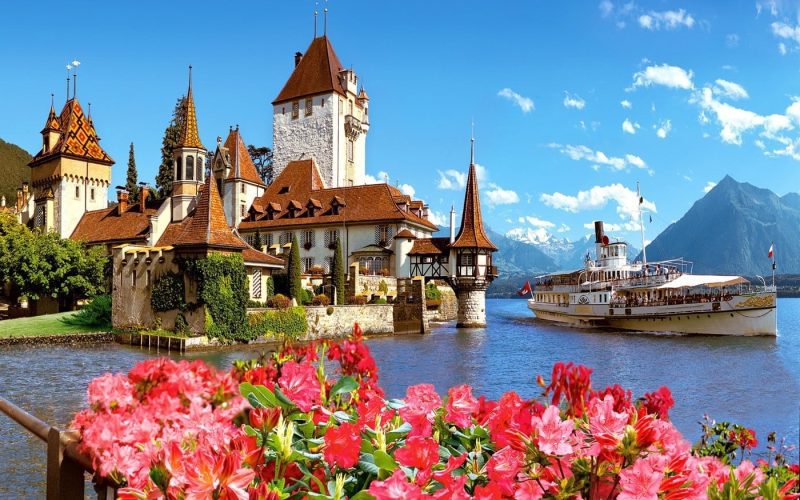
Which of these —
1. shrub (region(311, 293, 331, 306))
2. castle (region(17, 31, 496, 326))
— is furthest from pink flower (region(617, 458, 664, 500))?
shrub (region(311, 293, 331, 306))

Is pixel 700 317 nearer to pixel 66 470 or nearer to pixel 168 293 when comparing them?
pixel 168 293

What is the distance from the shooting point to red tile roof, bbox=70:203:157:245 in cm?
5031

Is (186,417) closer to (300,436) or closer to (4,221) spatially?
(300,436)

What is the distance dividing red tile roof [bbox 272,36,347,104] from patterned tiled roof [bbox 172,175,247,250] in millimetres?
35422

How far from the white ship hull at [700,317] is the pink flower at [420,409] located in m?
46.8

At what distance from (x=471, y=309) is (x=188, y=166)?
2276cm

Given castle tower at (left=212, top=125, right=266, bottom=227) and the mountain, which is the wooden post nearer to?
castle tower at (left=212, top=125, right=266, bottom=227)

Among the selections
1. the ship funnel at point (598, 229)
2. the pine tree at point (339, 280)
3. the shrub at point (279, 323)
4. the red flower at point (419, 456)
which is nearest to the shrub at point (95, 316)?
the shrub at point (279, 323)

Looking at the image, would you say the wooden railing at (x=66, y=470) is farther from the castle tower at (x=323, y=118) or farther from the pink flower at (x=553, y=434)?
the castle tower at (x=323, y=118)

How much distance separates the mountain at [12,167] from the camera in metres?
113

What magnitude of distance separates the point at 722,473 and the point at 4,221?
56.7 metres

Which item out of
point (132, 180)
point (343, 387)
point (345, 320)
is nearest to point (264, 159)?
point (132, 180)

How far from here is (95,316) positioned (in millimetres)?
36656

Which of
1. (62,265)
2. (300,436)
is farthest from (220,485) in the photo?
(62,265)
